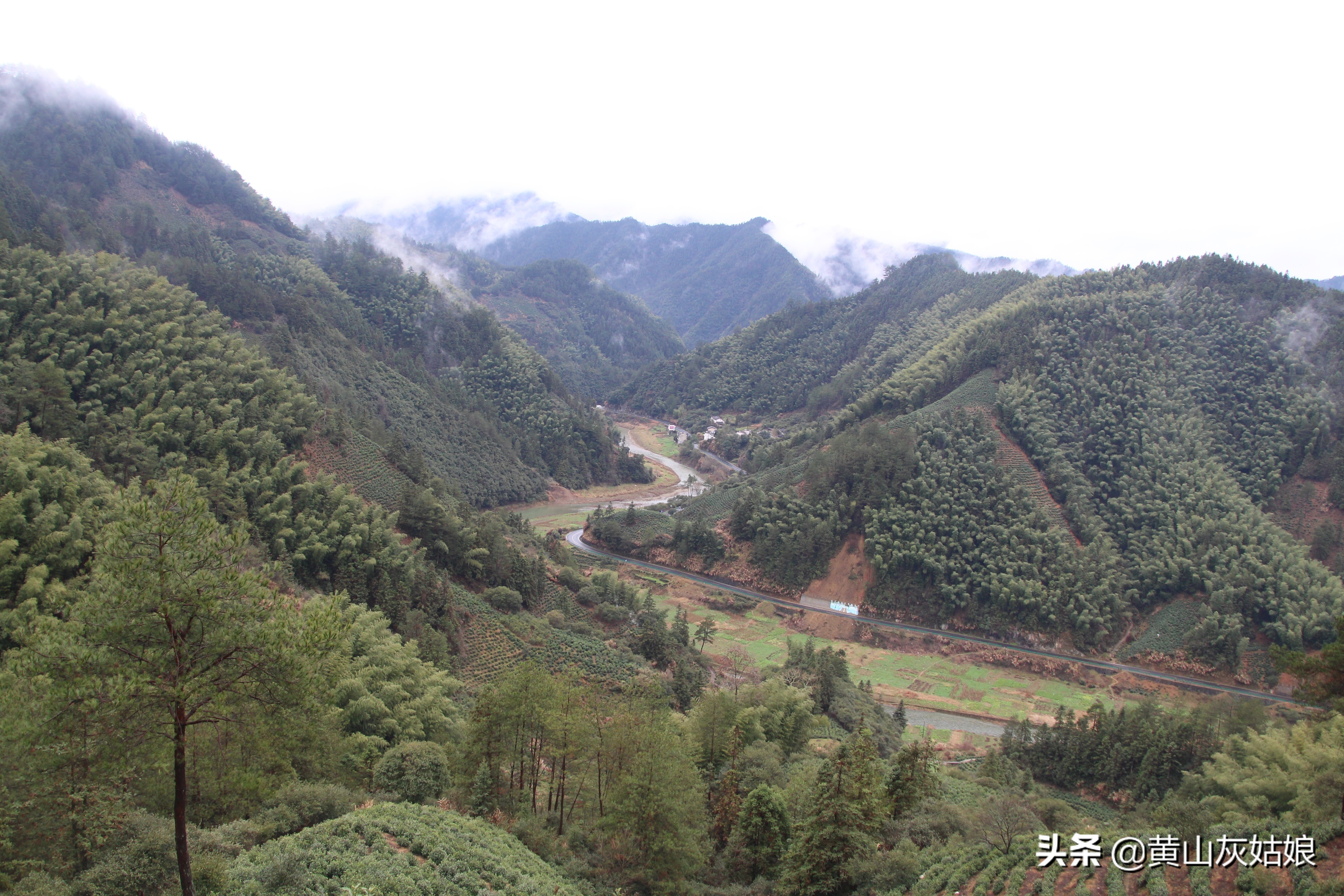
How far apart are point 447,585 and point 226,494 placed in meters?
13.4

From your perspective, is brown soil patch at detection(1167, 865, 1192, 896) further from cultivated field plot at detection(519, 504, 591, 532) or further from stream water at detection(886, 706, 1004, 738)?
cultivated field plot at detection(519, 504, 591, 532)

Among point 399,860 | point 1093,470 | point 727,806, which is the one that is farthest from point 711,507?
point 399,860

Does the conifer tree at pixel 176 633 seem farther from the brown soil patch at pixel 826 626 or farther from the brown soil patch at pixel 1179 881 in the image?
the brown soil patch at pixel 826 626

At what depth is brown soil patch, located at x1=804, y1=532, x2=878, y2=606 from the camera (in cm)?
7162

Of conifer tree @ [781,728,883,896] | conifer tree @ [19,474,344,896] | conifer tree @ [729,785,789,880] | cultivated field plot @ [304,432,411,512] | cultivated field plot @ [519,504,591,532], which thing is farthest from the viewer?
cultivated field plot @ [519,504,591,532]

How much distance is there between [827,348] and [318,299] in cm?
10392

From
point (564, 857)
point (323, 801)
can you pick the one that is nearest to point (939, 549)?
point (564, 857)

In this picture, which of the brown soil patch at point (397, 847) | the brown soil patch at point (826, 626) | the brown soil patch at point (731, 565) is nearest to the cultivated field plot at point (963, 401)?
the brown soil patch at point (731, 565)

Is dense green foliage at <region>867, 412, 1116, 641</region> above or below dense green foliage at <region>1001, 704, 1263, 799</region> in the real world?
above

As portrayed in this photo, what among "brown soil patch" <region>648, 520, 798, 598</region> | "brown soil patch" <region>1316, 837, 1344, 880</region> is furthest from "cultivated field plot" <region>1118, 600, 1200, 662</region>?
"brown soil patch" <region>1316, 837, 1344, 880</region>

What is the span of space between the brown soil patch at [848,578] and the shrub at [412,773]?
2162 inches

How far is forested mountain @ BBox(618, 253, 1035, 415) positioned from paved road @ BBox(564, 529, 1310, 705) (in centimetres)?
5902

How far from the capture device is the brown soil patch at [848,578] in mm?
71625

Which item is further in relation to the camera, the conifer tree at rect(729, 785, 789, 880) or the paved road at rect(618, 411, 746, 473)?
the paved road at rect(618, 411, 746, 473)
